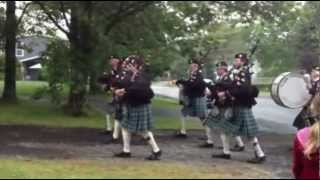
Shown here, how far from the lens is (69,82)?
15102 millimetres

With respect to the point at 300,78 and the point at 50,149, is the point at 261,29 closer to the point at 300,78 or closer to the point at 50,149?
the point at 300,78

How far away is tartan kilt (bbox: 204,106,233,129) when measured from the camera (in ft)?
29.4

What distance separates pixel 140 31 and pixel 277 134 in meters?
4.27

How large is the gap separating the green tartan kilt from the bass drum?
474mm

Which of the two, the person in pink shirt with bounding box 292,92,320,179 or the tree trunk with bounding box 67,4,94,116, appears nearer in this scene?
the person in pink shirt with bounding box 292,92,320,179

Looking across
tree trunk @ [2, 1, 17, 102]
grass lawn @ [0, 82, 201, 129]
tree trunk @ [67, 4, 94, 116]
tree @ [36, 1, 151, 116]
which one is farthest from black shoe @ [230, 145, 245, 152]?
tree trunk @ [2, 1, 17, 102]

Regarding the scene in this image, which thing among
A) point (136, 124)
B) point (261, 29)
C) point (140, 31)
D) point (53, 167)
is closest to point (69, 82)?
point (140, 31)

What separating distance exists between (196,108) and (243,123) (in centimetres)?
282

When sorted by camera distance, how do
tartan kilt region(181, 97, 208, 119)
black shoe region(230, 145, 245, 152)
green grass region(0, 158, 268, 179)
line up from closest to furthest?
green grass region(0, 158, 268, 179) < black shoe region(230, 145, 245, 152) < tartan kilt region(181, 97, 208, 119)

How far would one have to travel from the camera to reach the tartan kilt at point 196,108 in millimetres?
11562

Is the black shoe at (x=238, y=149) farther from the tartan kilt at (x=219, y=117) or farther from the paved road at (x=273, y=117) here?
the paved road at (x=273, y=117)

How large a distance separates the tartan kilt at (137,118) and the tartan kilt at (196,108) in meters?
2.75

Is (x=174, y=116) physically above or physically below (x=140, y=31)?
below

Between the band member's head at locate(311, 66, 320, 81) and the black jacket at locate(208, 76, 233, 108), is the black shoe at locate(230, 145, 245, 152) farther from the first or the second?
the band member's head at locate(311, 66, 320, 81)
